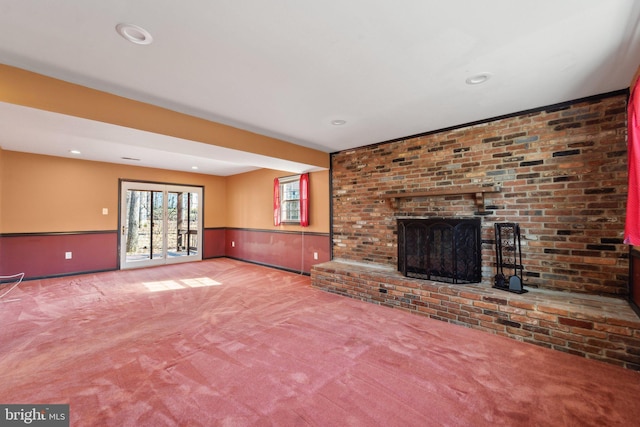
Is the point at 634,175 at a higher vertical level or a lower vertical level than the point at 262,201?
lower

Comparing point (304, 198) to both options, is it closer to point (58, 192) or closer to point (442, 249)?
point (442, 249)

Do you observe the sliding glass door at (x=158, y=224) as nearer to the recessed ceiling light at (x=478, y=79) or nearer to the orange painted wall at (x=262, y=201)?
the orange painted wall at (x=262, y=201)

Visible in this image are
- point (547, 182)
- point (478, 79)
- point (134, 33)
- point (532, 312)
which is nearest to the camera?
point (134, 33)

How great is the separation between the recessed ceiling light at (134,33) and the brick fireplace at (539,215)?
326 cm

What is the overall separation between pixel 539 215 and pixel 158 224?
7205mm

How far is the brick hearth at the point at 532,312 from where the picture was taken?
2181 mm

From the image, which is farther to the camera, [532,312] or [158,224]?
[158,224]

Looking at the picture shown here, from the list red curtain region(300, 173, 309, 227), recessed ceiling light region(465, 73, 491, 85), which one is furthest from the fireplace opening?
red curtain region(300, 173, 309, 227)

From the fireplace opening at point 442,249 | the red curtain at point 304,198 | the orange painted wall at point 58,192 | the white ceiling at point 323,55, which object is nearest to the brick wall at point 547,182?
the fireplace opening at point 442,249

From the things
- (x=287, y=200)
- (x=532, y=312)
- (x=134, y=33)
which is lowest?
(x=532, y=312)

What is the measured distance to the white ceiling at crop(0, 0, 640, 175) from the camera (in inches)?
62.5

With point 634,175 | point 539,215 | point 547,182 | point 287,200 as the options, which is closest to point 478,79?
point 634,175

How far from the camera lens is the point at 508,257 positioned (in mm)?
3189

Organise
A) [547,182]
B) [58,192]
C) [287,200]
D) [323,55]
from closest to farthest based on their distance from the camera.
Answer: [323,55]
[547,182]
[58,192]
[287,200]
